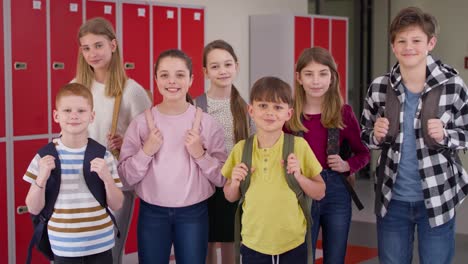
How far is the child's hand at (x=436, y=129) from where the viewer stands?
9.20ft

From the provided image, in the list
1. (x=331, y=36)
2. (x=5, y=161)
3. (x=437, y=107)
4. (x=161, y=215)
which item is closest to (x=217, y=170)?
(x=161, y=215)

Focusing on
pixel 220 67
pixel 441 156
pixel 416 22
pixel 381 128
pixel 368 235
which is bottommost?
pixel 368 235

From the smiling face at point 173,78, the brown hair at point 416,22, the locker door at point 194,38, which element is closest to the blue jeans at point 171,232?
the smiling face at point 173,78

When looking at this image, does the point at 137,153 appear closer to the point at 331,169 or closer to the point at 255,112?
the point at 255,112

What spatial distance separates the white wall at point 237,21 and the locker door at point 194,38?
38 cm

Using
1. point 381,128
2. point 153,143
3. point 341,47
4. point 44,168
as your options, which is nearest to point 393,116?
point 381,128

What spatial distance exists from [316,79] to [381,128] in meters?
0.43

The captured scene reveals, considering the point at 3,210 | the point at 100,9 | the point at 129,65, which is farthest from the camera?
the point at 129,65

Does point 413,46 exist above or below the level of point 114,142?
above

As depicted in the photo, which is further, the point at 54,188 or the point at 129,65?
the point at 129,65

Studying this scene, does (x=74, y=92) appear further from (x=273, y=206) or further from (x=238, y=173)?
(x=273, y=206)

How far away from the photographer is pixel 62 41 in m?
5.01

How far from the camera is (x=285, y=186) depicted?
9.34ft

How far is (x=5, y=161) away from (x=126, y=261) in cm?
115
